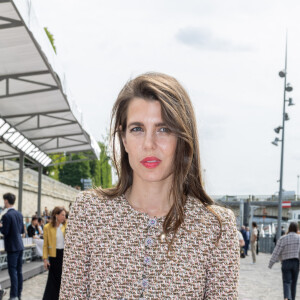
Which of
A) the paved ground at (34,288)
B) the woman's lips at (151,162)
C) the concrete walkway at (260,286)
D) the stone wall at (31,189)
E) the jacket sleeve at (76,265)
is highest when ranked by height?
the stone wall at (31,189)

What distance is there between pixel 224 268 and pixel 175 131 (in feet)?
1.51

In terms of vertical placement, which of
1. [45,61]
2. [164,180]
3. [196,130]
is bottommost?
[164,180]

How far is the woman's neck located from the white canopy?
510cm

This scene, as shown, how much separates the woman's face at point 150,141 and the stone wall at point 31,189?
28.9 m

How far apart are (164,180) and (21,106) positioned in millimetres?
11454

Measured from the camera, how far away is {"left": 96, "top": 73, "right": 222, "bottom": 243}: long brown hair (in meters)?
1.97

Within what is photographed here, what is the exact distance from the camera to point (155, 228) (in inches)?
79.0

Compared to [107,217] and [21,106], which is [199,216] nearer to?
[107,217]

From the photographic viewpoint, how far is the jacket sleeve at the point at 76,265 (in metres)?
1.99

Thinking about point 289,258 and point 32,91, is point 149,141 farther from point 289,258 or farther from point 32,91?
point 32,91

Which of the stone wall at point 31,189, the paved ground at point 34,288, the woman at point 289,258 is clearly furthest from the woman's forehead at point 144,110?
the stone wall at point 31,189

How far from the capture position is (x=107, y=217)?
204 centimetres

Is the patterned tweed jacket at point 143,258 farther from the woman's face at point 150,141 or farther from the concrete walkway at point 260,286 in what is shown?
the concrete walkway at point 260,286

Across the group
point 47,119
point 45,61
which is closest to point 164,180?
point 45,61
